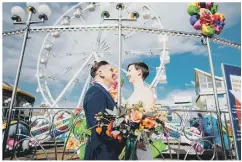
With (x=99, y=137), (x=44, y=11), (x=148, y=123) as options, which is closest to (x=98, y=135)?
(x=99, y=137)

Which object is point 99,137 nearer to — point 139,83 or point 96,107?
A: point 96,107

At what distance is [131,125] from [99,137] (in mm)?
407

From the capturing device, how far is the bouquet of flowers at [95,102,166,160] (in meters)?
2.07

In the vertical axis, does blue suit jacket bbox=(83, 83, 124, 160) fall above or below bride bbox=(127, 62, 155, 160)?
below

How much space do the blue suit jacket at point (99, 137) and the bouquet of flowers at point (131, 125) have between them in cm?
10

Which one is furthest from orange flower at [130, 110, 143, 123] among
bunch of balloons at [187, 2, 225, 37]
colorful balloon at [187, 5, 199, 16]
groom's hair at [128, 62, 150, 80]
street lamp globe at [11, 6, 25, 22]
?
street lamp globe at [11, 6, 25, 22]

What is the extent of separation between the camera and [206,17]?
2.74 meters

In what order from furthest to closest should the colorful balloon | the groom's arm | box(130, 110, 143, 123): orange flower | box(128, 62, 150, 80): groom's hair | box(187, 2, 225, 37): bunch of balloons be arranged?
box(128, 62, 150, 80): groom's hair → the colorful balloon → box(187, 2, 225, 37): bunch of balloons → the groom's arm → box(130, 110, 143, 123): orange flower

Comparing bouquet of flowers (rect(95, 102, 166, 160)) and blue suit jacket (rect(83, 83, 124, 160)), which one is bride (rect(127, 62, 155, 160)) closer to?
blue suit jacket (rect(83, 83, 124, 160))

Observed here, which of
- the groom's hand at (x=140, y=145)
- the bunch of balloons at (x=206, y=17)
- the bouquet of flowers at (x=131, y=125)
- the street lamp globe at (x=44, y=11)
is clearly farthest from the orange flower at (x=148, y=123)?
the street lamp globe at (x=44, y=11)

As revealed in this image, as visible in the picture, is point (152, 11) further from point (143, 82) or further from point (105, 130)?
point (105, 130)

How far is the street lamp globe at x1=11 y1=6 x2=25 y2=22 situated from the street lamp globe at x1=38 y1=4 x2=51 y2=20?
0.73 feet

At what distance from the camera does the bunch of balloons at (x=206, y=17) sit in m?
2.66

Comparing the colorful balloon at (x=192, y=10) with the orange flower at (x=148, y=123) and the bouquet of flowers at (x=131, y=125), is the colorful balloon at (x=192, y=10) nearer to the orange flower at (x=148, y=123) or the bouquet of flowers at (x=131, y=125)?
the bouquet of flowers at (x=131, y=125)
